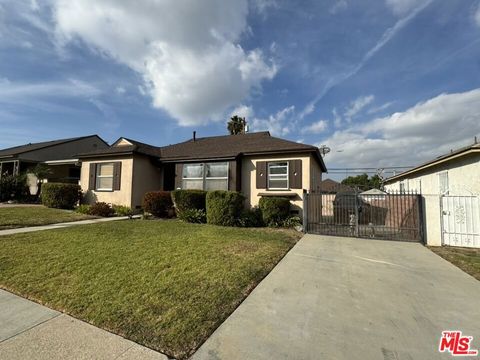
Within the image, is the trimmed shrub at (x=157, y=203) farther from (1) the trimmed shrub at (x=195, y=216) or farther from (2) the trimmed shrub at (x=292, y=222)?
(2) the trimmed shrub at (x=292, y=222)

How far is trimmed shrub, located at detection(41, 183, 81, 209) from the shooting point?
13782 mm

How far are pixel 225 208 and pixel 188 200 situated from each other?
212 centimetres

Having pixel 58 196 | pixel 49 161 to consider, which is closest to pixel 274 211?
pixel 58 196

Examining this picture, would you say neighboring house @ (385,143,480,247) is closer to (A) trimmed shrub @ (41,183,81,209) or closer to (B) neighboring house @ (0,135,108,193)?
(A) trimmed shrub @ (41,183,81,209)

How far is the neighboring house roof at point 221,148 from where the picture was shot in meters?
12.2

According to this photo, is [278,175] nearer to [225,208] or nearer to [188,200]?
[225,208]

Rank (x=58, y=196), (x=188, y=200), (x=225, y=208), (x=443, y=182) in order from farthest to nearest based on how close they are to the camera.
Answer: (x=58, y=196), (x=188, y=200), (x=443, y=182), (x=225, y=208)

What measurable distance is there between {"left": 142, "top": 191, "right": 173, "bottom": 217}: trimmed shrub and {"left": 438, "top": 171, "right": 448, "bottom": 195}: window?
1318cm

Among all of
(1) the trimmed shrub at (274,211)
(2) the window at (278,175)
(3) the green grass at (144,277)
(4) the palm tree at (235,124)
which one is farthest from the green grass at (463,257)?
(4) the palm tree at (235,124)

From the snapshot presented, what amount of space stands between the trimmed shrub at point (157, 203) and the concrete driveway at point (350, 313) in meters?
8.44

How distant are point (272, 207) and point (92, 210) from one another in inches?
373

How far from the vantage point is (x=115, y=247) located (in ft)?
20.3

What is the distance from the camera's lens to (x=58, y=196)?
13.8 metres

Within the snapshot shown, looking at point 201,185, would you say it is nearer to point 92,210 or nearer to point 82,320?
point 92,210
